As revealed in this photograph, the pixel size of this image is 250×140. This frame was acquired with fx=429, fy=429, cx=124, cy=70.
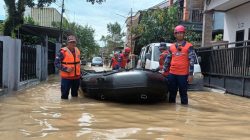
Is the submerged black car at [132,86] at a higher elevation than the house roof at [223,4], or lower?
lower

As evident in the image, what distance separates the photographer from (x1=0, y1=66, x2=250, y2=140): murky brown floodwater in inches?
233

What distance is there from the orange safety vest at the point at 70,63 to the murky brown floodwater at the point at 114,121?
62 cm

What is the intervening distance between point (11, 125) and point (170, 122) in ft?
8.42

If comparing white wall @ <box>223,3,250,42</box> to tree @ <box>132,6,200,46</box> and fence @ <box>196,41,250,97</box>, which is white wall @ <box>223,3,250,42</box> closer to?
fence @ <box>196,41,250,97</box>

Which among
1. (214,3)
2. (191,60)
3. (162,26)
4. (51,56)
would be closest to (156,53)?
(214,3)

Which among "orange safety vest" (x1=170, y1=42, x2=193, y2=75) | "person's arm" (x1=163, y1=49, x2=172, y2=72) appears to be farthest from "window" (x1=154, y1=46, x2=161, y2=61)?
"orange safety vest" (x1=170, y1=42, x2=193, y2=75)

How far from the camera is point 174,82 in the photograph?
9.59m

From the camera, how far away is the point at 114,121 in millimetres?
7059

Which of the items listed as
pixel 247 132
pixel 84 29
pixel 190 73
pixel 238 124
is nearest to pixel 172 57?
pixel 190 73

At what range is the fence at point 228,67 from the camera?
42.8 ft

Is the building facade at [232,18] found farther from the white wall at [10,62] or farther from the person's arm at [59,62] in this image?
the person's arm at [59,62]

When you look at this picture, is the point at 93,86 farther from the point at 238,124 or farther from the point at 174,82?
the point at 238,124

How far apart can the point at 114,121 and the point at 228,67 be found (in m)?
8.50

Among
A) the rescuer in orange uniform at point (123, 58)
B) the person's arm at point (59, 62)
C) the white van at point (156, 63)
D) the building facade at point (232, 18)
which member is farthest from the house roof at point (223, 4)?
the person's arm at point (59, 62)
